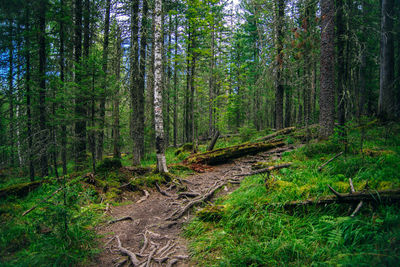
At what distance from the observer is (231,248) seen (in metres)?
2.68

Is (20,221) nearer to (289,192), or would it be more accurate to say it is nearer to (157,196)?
(157,196)

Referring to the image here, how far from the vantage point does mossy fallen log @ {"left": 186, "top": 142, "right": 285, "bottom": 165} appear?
896cm

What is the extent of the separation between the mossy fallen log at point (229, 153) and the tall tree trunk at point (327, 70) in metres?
2.86

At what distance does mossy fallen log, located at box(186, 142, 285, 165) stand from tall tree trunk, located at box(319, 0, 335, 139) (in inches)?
113

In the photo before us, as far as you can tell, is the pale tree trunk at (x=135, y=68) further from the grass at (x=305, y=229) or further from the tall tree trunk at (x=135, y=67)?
the grass at (x=305, y=229)

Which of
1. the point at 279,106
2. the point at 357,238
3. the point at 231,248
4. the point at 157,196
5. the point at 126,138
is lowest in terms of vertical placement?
the point at 157,196

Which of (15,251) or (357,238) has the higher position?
(357,238)

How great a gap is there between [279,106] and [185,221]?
1135 cm

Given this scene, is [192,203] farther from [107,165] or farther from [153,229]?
[107,165]

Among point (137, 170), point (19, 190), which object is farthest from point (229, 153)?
point (19, 190)

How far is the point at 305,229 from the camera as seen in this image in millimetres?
2564

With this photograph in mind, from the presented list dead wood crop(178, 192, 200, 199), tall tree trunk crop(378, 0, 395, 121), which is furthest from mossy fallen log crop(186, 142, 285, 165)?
tall tree trunk crop(378, 0, 395, 121)

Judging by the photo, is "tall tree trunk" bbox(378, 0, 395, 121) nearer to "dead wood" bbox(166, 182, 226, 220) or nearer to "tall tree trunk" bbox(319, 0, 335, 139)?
"tall tree trunk" bbox(319, 0, 335, 139)

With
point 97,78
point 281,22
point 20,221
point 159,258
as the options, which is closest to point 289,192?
point 159,258
